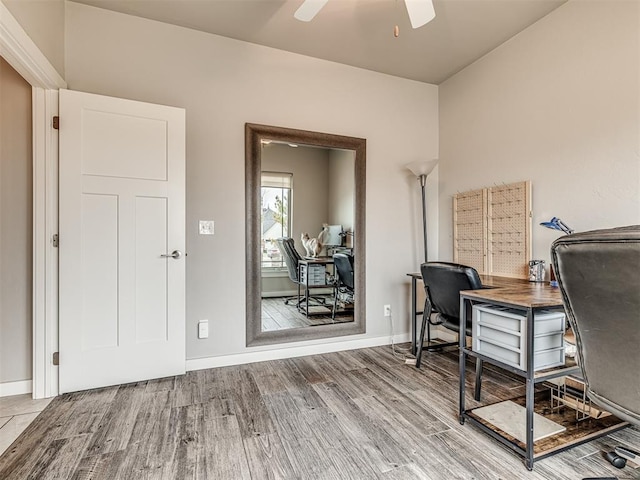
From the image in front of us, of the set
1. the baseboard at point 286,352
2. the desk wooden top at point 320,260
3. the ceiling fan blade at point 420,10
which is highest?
the ceiling fan blade at point 420,10

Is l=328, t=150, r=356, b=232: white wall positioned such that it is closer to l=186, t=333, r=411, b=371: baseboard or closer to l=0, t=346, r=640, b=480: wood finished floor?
l=186, t=333, r=411, b=371: baseboard

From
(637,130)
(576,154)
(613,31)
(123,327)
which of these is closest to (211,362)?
(123,327)

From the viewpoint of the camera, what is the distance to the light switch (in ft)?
8.48

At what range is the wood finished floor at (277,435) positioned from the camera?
143 centimetres

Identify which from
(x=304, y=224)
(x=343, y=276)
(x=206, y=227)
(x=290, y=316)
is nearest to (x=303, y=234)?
(x=304, y=224)

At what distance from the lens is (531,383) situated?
1.44 meters

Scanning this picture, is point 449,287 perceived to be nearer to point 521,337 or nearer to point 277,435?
point 521,337

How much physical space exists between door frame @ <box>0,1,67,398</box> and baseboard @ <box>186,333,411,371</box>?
904 millimetres

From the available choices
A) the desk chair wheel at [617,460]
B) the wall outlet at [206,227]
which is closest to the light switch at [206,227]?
the wall outlet at [206,227]

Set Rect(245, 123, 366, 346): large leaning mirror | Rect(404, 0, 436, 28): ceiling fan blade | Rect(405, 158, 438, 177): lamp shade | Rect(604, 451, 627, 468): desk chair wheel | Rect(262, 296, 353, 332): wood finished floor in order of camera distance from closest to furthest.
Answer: Rect(604, 451, 627, 468): desk chair wheel → Rect(404, 0, 436, 28): ceiling fan blade → Rect(245, 123, 366, 346): large leaning mirror → Rect(262, 296, 353, 332): wood finished floor → Rect(405, 158, 438, 177): lamp shade

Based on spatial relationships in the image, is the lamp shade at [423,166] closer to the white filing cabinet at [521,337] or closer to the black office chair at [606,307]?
the white filing cabinet at [521,337]

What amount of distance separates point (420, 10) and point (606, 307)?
1.72m

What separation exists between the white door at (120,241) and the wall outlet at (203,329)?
7.5 inches

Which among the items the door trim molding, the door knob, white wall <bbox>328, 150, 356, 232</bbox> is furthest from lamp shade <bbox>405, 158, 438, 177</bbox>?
the door trim molding
